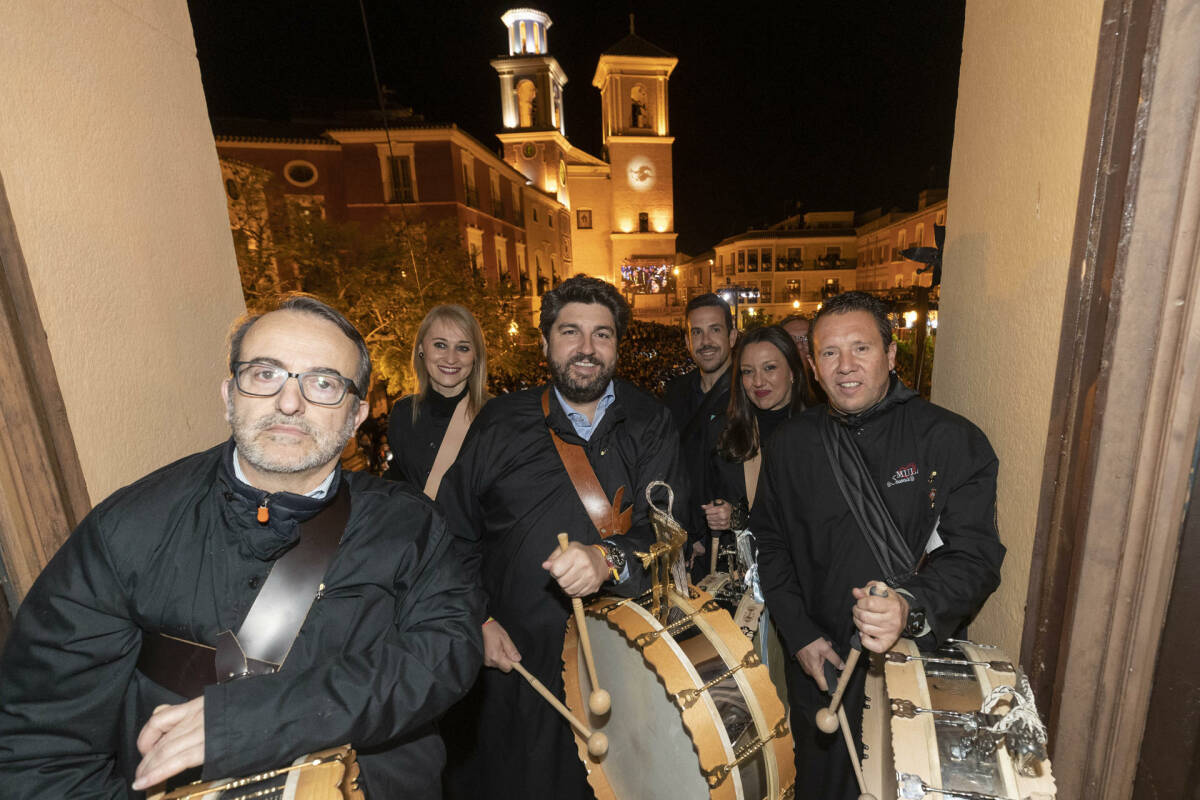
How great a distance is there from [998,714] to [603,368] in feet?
6.16

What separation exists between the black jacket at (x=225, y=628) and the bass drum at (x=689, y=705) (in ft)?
1.86

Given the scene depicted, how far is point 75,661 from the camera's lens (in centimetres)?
134

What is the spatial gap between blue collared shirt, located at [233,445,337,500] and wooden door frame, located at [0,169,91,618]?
2.38ft

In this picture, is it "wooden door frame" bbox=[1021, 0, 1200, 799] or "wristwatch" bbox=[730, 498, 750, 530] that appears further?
"wristwatch" bbox=[730, 498, 750, 530]

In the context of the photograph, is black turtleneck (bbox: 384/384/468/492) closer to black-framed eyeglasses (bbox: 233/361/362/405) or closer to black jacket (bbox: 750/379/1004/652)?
black-framed eyeglasses (bbox: 233/361/362/405)

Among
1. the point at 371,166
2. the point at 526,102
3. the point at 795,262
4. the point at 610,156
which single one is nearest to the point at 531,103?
the point at 526,102

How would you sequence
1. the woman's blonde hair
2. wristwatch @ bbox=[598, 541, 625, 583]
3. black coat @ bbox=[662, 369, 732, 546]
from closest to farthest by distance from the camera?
wristwatch @ bbox=[598, 541, 625, 583] < black coat @ bbox=[662, 369, 732, 546] < the woman's blonde hair

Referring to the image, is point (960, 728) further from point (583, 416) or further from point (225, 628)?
point (225, 628)

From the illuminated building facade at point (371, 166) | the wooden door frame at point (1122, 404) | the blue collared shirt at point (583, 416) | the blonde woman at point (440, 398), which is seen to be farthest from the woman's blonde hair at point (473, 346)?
the illuminated building facade at point (371, 166)

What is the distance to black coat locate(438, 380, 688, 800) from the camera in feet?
8.02

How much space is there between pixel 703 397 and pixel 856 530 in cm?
223

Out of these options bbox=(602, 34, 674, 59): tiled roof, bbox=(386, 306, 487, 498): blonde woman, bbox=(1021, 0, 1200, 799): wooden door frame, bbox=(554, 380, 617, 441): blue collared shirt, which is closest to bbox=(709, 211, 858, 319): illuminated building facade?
bbox=(602, 34, 674, 59): tiled roof

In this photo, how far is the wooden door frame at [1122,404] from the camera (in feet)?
4.17

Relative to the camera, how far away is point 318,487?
5.57ft
